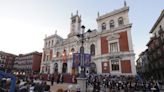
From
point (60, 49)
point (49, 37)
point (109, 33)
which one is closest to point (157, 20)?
point (109, 33)

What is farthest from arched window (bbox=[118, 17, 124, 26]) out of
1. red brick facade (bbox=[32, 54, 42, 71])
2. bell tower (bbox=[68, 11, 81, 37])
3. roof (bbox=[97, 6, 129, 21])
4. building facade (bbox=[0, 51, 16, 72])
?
building facade (bbox=[0, 51, 16, 72])

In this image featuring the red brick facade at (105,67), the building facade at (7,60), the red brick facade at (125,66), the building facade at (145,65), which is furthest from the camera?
the building facade at (7,60)

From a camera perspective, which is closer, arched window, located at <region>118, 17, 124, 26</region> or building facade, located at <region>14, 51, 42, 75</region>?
arched window, located at <region>118, 17, 124, 26</region>

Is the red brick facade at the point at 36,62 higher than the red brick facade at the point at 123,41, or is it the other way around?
the red brick facade at the point at 123,41

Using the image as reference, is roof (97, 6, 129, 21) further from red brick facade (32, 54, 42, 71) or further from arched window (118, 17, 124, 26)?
red brick facade (32, 54, 42, 71)

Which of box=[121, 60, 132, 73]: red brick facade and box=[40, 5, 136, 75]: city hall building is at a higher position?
box=[40, 5, 136, 75]: city hall building

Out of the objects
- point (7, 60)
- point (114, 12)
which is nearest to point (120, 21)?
point (114, 12)

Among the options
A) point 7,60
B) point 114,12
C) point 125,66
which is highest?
point 114,12

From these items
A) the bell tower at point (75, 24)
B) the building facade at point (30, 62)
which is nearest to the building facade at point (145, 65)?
the bell tower at point (75, 24)

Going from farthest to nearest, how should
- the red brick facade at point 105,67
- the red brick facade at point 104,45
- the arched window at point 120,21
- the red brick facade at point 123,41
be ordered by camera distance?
the red brick facade at point 104,45, the arched window at point 120,21, the red brick facade at point 105,67, the red brick facade at point 123,41

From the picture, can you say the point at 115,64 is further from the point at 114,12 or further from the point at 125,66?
the point at 114,12

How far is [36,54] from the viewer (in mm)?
50156

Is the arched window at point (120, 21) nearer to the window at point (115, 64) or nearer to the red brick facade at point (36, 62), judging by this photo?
the window at point (115, 64)

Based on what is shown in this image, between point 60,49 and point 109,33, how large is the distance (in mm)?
15624
